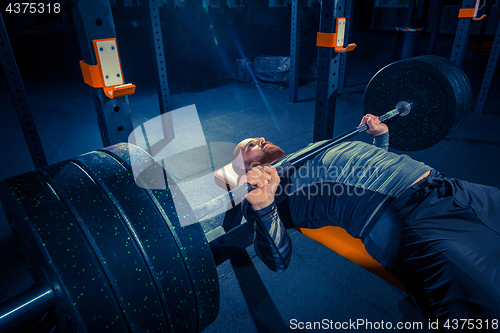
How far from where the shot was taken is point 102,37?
1191 millimetres

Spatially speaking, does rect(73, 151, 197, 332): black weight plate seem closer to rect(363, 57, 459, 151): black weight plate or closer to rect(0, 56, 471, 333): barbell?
rect(0, 56, 471, 333): barbell

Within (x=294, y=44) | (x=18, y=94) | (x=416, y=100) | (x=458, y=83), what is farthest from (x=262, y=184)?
(x=294, y=44)

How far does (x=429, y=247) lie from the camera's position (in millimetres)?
1040

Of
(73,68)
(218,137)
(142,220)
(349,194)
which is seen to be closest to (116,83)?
(142,220)

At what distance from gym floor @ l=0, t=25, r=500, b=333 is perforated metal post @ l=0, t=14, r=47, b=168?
0.55 meters

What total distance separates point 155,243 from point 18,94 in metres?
2.05

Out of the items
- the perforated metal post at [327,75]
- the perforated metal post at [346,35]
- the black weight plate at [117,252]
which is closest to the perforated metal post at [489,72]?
the perforated metal post at [346,35]

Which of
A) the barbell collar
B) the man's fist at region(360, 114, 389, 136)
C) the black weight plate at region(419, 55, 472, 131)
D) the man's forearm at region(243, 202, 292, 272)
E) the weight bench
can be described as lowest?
the weight bench

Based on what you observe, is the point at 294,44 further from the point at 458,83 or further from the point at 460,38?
the point at 458,83

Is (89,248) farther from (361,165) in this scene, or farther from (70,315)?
(361,165)

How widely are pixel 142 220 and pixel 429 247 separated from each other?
3.23 feet

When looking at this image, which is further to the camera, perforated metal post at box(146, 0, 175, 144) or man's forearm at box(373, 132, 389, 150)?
perforated metal post at box(146, 0, 175, 144)

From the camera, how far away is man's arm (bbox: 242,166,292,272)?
1172 millimetres

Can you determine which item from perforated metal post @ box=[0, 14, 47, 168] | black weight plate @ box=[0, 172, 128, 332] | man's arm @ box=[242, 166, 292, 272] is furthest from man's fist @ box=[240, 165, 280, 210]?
perforated metal post @ box=[0, 14, 47, 168]
